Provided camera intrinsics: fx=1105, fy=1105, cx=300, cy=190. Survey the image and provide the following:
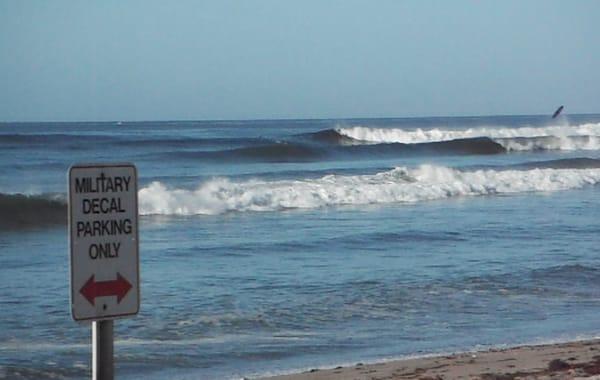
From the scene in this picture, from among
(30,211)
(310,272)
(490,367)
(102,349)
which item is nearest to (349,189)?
(30,211)

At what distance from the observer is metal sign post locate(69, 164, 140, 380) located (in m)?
3.89

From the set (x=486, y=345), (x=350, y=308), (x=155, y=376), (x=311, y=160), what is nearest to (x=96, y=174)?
(x=155, y=376)

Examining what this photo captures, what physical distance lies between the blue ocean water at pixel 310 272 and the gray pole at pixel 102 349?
4840mm

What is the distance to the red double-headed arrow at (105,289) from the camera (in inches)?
156

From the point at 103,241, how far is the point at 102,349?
1.33 feet

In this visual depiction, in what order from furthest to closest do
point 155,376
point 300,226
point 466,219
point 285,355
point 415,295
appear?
1. point 466,219
2. point 300,226
3. point 415,295
4. point 285,355
5. point 155,376

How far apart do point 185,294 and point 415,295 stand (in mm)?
2579

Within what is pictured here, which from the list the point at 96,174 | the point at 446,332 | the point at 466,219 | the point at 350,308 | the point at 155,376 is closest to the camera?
the point at 96,174

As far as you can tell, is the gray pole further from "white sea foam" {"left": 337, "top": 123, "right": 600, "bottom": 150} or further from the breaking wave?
"white sea foam" {"left": 337, "top": 123, "right": 600, "bottom": 150}

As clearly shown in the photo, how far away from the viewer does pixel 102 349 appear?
4.04 metres

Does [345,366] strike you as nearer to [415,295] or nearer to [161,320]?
[161,320]

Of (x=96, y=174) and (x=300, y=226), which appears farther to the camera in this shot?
(x=300, y=226)

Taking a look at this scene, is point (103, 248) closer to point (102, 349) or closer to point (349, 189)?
point (102, 349)

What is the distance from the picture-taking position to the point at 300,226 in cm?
1992
